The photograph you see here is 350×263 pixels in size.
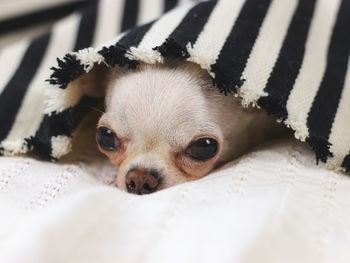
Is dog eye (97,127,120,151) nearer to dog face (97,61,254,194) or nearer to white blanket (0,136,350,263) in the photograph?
dog face (97,61,254,194)

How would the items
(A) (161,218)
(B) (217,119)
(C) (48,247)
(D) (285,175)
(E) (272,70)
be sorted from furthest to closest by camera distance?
(B) (217,119) < (E) (272,70) < (D) (285,175) < (A) (161,218) < (C) (48,247)

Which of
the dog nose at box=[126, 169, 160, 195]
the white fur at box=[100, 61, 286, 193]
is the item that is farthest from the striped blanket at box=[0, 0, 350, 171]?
the dog nose at box=[126, 169, 160, 195]

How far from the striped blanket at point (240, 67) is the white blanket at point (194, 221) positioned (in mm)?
153

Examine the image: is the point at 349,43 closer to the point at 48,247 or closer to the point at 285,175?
the point at 285,175

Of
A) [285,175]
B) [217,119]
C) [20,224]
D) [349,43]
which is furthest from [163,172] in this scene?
[349,43]

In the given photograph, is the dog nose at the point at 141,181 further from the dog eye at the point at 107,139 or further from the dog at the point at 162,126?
the dog eye at the point at 107,139

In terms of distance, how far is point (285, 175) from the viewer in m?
1.06

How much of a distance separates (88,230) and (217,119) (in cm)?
61

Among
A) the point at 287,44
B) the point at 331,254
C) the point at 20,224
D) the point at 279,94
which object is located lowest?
the point at 20,224

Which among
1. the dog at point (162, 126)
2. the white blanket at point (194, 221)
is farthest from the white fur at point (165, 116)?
the white blanket at point (194, 221)

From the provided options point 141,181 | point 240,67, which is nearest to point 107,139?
point 141,181

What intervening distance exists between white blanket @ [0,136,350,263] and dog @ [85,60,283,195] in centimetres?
19

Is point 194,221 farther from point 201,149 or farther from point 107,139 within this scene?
point 107,139

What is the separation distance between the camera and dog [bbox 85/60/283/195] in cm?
122
